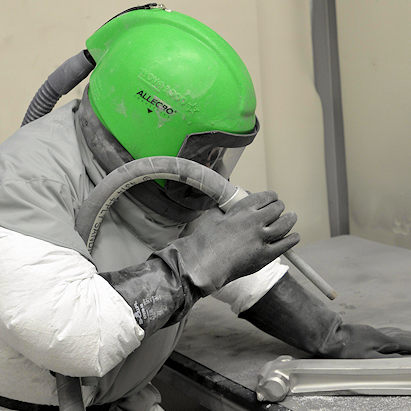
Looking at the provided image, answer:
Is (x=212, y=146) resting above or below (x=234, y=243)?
above

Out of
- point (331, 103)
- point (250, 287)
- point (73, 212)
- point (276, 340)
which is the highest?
point (73, 212)

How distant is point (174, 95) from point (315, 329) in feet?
2.09

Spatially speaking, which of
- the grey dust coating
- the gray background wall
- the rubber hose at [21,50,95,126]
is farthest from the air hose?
the grey dust coating

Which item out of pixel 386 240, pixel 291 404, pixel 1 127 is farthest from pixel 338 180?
pixel 291 404

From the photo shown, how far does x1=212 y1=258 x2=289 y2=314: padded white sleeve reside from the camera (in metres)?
1.60

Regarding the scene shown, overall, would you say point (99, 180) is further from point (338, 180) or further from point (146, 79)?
point (338, 180)

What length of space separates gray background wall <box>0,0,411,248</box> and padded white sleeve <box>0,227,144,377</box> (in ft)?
4.09

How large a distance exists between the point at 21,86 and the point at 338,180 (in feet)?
4.21

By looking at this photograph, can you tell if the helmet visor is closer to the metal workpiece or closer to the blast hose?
the blast hose

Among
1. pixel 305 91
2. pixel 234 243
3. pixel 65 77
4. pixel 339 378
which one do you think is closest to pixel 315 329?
pixel 339 378

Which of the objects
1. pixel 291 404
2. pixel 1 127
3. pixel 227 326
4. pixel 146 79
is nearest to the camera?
pixel 146 79

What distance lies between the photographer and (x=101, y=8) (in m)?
2.38

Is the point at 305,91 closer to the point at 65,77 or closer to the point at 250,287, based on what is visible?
the point at 250,287

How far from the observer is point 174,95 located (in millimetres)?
1290
